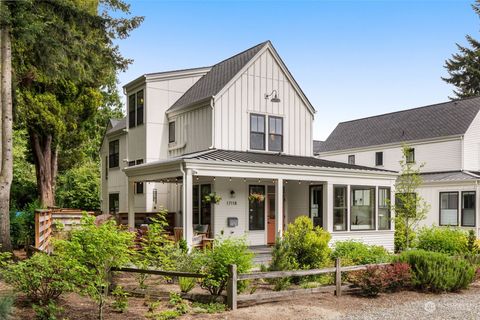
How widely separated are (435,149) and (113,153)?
1937cm

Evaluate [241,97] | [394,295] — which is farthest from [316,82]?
[394,295]

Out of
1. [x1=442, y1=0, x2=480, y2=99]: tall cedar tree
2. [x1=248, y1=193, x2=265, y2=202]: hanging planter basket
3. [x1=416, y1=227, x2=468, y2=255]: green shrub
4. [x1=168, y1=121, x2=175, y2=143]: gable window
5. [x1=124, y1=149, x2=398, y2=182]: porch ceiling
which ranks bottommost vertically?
[x1=416, y1=227, x2=468, y2=255]: green shrub

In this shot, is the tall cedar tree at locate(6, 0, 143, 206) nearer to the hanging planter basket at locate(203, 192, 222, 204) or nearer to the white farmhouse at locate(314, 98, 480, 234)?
the hanging planter basket at locate(203, 192, 222, 204)

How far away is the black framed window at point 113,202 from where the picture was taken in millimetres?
23584

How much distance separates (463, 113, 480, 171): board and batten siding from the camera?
2759cm

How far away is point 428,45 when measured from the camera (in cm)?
2311

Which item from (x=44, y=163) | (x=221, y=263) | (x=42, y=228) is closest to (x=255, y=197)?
(x=42, y=228)

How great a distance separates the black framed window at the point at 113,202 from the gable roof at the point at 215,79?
5914 millimetres

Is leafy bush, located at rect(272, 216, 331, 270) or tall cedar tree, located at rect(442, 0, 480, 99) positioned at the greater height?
tall cedar tree, located at rect(442, 0, 480, 99)

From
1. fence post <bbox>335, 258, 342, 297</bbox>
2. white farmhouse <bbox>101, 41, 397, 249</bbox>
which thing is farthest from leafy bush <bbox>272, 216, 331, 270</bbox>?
white farmhouse <bbox>101, 41, 397, 249</bbox>

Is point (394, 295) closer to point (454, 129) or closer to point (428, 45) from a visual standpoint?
point (428, 45)

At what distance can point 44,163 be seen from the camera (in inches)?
903

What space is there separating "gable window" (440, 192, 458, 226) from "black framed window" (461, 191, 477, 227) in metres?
0.42

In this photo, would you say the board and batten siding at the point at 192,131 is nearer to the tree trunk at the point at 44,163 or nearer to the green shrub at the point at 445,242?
the tree trunk at the point at 44,163
